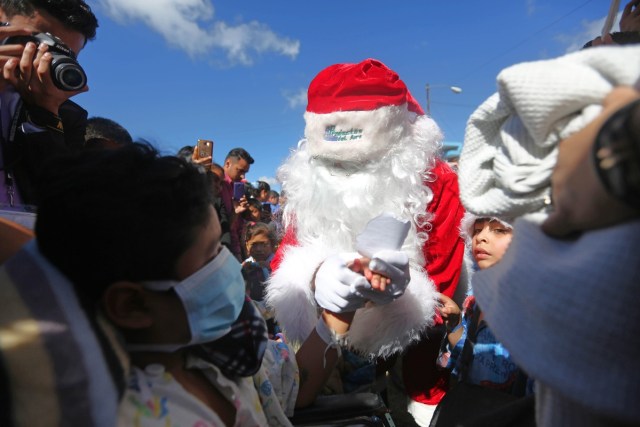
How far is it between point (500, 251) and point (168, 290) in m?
1.43

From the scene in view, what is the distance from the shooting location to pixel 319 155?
81.7 inches

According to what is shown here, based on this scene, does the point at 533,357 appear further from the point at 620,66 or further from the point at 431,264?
the point at 431,264

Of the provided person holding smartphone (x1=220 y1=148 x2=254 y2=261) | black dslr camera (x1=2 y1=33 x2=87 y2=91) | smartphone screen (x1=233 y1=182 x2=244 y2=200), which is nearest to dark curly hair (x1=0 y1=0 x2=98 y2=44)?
black dslr camera (x1=2 y1=33 x2=87 y2=91)

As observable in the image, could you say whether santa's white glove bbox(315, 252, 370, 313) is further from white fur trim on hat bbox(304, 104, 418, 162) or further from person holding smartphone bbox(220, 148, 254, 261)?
person holding smartphone bbox(220, 148, 254, 261)

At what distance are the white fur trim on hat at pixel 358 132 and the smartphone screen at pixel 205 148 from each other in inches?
45.0

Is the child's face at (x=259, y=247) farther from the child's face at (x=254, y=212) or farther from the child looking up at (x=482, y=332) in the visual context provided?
the child looking up at (x=482, y=332)

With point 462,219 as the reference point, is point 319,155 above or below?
above

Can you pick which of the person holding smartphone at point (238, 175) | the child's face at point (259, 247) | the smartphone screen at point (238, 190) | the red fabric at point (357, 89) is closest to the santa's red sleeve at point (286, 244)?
the red fabric at point (357, 89)

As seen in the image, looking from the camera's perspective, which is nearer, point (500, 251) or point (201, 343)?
point (201, 343)

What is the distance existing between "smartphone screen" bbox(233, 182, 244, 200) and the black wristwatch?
512 centimetres

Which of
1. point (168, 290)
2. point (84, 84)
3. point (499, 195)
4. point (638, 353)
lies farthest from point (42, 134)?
point (638, 353)

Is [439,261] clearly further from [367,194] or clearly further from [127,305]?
[127,305]

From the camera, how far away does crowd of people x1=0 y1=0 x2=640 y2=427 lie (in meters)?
0.49

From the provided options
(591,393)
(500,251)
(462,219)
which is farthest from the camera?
(462,219)
